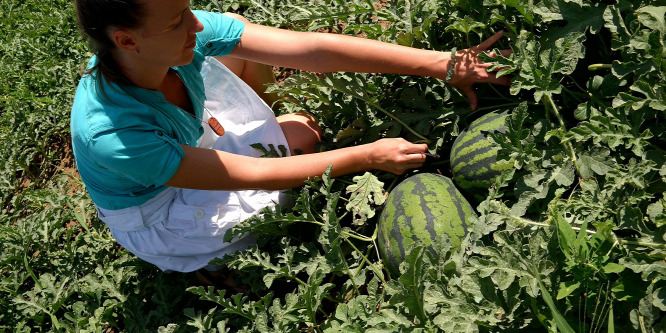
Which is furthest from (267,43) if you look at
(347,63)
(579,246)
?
(579,246)

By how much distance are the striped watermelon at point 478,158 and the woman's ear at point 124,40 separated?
1.44 m

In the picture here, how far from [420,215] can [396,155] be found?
0.34 m

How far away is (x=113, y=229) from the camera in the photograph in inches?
124

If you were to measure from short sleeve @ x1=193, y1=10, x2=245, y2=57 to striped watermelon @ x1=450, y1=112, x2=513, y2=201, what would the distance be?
1.21m

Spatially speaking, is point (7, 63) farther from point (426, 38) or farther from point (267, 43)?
point (426, 38)

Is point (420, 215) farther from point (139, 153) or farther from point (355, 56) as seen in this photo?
point (139, 153)

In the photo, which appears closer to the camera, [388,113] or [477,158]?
[477,158]

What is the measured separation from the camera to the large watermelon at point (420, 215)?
2646 mm

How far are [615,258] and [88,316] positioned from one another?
101 inches

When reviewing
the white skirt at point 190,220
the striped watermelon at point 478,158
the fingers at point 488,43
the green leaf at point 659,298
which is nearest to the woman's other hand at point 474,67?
the fingers at point 488,43

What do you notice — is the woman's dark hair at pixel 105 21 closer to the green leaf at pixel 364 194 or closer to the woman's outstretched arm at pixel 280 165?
the woman's outstretched arm at pixel 280 165

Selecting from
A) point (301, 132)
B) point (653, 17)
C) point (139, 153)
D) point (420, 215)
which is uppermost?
point (653, 17)

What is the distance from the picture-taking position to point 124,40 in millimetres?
2367

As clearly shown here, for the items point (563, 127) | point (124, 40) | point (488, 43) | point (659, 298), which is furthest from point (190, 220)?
point (659, 298)
